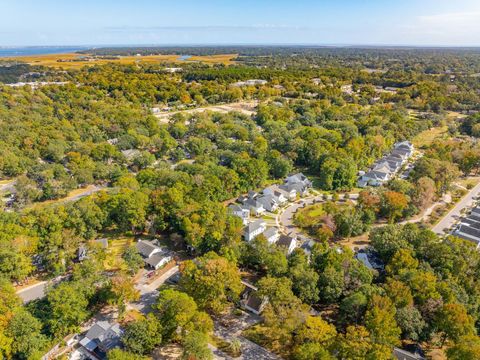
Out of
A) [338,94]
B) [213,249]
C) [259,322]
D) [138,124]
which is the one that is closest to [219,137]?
[138,124]

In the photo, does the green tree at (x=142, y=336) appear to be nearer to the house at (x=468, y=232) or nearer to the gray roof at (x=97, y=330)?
the gray roof at (x=97, y=330)

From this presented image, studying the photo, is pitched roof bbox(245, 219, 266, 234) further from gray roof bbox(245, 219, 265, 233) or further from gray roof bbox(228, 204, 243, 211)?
gray roof bbox(228, 204, 243, 211)

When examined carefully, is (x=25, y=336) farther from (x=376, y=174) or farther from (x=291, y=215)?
(x=376, y=174)

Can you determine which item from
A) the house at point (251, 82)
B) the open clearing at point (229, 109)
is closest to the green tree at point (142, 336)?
the open clearing at point (229, 109)

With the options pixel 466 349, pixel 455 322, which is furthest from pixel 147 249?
pixel 466 349

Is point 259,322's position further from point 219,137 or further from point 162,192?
point 219,137

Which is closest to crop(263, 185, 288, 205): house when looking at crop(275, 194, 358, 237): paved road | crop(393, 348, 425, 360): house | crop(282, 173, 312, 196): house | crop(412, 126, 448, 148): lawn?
crop(282, 173, 312, 196): house
